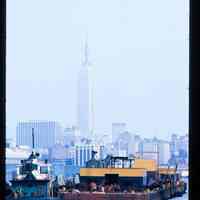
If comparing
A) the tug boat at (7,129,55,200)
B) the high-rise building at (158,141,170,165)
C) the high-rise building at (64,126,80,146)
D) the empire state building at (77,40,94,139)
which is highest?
the empire state building at (77,40,94,139)

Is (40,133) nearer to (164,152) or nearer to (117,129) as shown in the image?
(117,129)

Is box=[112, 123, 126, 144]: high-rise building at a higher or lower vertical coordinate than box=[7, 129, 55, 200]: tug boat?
higher

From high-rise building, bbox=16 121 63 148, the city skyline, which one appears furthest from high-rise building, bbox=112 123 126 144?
high-rise building, bbox=16 121 63 148

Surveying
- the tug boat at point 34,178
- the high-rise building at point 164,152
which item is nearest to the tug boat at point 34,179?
the tug boat at point 34,178

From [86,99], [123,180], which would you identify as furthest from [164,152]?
[86,99]

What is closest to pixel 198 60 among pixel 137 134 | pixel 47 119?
pixel 137 134

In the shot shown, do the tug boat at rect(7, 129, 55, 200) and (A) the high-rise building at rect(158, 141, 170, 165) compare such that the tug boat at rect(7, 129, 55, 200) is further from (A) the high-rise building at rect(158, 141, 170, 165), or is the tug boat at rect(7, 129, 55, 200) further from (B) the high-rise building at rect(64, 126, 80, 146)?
(A) the high-rise building at rect(158, 141, 170, 165)
